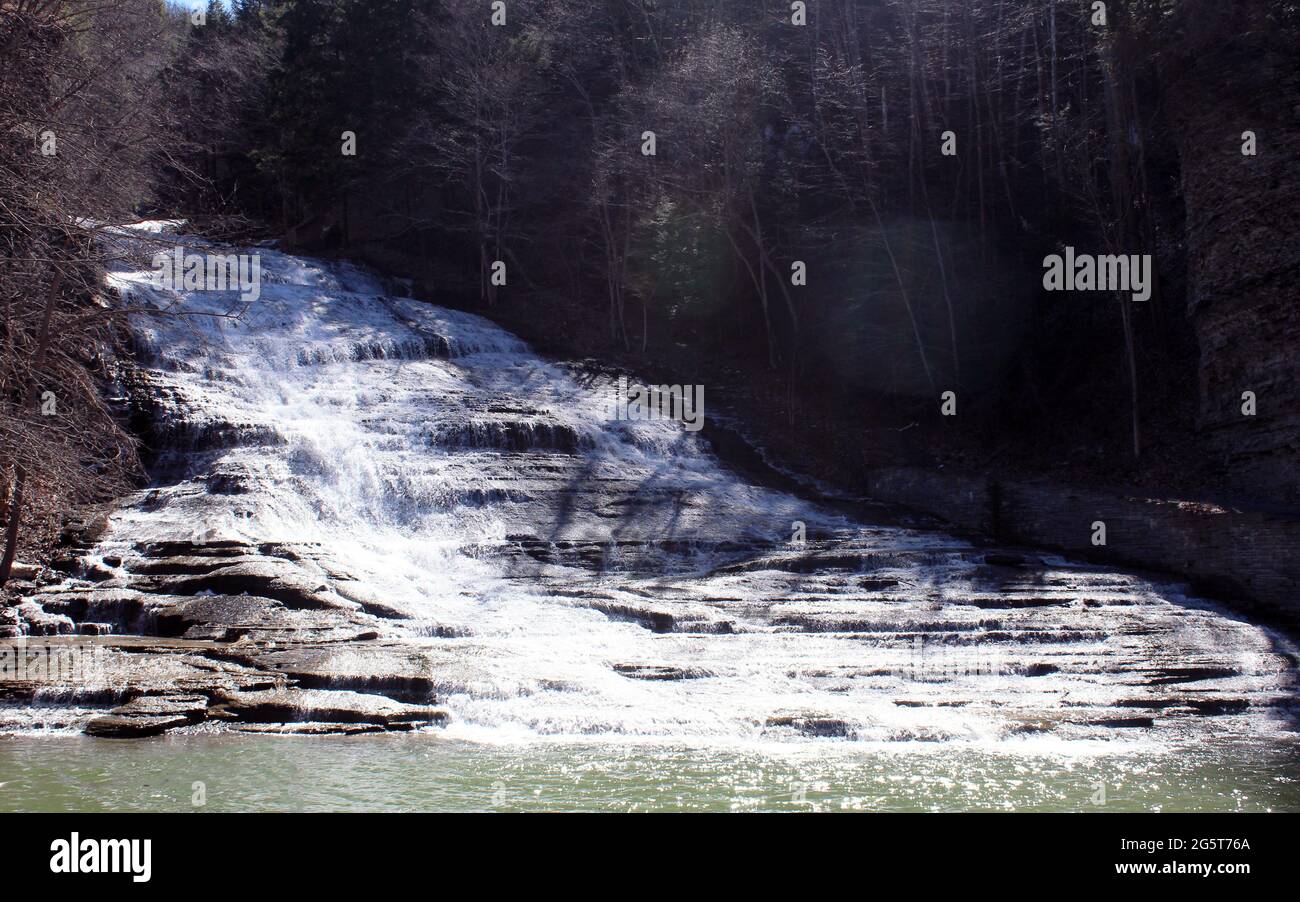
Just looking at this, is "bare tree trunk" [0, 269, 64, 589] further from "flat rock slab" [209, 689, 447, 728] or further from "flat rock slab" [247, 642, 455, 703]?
"flat rock slab" [209, 689, 447, 728]

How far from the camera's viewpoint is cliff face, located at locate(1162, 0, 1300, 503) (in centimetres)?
1730

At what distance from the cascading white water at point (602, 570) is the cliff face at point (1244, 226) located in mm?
4657

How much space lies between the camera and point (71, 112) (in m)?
11.6

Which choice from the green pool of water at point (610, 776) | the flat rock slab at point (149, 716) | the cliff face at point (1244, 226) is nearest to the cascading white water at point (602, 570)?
the green pool of water at point (610, 776)

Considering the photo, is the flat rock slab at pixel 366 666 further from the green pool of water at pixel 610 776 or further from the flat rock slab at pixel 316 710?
the green pool of water at pixel 610 776

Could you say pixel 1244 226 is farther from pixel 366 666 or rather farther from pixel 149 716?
pixel 149 716

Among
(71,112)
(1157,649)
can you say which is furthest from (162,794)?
(1157,649)

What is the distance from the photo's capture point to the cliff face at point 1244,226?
56.7ft

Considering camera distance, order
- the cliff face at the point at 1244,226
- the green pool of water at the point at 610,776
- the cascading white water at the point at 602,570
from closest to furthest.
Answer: the green pool of water at the point at 610,776 < the cascading white water at the point at 602,570 < the cliff face at the point at 1244,226

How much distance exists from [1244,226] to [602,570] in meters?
12.1

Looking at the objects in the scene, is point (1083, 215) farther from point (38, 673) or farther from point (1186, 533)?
point (38, 673)

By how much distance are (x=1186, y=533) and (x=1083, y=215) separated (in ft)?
36.2

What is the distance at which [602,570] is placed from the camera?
15781mm

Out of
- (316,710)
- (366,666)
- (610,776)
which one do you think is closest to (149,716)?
(316,710)
